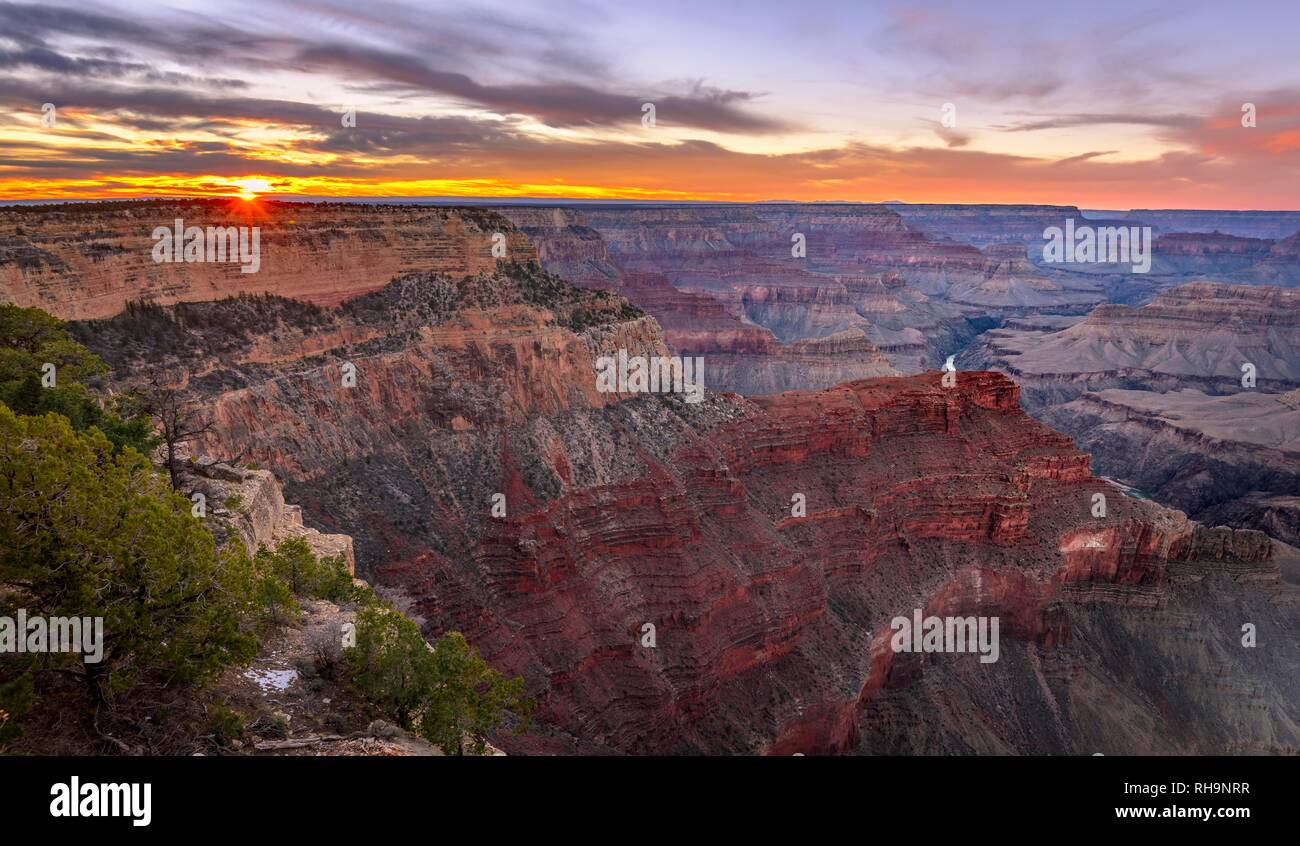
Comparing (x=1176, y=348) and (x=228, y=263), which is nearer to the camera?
(x=228, y=263)

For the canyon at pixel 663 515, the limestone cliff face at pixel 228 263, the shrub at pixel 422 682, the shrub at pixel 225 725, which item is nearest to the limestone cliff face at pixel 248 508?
the canyon at pixel 663 515

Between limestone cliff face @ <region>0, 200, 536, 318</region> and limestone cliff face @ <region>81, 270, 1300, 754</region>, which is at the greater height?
limestone cliff face @ <region>0, 200, 536, 318</region>

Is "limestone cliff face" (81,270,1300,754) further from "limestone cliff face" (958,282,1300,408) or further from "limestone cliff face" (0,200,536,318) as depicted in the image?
"limestone cliff face" (958,282,1300,408)

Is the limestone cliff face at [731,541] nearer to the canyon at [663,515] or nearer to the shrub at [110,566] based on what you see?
the canyon at [663,515]

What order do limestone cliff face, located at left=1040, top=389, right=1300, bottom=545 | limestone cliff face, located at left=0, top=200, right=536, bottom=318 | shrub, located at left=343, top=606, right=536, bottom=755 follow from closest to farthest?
shrub, located at left=343, top=606, right=536, bottom=755
limestone cliff face, located at left=0, top=200, right=536, bottom=318
limestone cliff face, located at left=1040, top=389, right=1300, bottom=545

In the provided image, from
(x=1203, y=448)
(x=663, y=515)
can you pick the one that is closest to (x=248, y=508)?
(x=663, y=515)

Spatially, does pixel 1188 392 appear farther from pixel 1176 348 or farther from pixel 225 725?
pixel 225 725

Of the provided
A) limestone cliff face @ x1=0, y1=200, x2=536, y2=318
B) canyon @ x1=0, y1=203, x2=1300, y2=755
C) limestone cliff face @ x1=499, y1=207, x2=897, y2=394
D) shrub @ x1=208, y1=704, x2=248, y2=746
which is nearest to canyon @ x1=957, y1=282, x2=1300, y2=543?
limestone cliff face @ x1=499, y1=207, x2=897, y2=394
